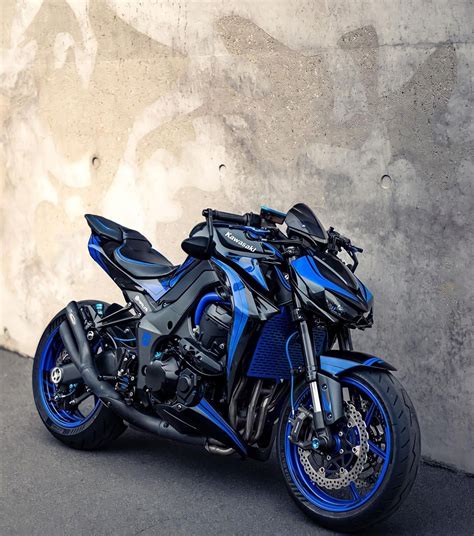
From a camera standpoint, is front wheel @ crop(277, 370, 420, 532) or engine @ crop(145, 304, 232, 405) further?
engine @ crop(145, 304, 232, 405)

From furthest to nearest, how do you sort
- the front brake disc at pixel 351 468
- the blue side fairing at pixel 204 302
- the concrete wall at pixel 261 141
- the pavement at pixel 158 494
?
the concrete wall at pixel 261 141 → the blue side fairing at pixel 204 302 → the pavement at pixel 158 494 → the front brake disc at pixel 351 468

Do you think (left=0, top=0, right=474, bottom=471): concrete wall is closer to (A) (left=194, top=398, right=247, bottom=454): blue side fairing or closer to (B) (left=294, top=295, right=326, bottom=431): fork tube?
(B) (left=294, top=295, right=326, bottom=431): fork tube

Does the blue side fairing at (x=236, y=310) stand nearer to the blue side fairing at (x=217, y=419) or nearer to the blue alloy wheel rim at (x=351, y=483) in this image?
the blue side fairing at (x=217, y=419)

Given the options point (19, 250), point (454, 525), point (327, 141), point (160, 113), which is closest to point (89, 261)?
point (19, 250)

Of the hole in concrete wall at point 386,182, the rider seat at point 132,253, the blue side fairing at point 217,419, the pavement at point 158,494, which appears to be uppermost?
the hole in concrete wall at point 386,182

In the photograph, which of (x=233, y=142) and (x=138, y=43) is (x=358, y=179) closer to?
(x=233, y=142)

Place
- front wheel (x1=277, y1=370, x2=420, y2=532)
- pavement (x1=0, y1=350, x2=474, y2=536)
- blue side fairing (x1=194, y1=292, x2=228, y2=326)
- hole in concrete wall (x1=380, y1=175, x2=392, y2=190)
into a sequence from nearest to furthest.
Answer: front wheel (x1=277, y1=370, x2=420, y2=532) → pavement (x1=0, y1=350, x2=474, y2=536) → blue side fairing (x1=194, y1=292, x2=228, y2=326) → hole in concrete wall (x1=380, y1=175, x2=392, y2=190)

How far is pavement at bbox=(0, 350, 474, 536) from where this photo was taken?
3771 mm

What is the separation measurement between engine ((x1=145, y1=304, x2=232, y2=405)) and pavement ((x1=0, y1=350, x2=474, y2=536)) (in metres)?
0.42

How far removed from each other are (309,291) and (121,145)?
237 cm

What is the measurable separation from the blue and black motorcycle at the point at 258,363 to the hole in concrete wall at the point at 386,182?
582mm

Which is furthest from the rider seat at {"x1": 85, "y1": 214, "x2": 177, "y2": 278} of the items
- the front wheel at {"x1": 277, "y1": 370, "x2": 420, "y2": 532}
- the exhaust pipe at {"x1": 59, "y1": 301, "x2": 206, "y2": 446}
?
the front wheel at {"x1": 277, "y1": 370, "x2": 420, "y2": 532}

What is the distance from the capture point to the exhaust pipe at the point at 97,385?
14.0 feet

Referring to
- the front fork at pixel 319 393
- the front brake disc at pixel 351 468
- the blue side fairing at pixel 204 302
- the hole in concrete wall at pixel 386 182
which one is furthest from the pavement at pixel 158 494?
the hole in concrete wall at pixel 386 182
